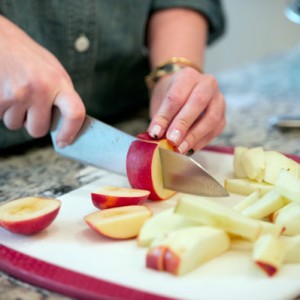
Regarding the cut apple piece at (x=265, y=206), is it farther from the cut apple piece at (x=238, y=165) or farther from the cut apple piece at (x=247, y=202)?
the cut apple piece at (x=238, y=165)

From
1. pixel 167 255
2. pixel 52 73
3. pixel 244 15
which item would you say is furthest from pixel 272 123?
pixel 244 15

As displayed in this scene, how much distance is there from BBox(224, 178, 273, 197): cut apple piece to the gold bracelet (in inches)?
14.9

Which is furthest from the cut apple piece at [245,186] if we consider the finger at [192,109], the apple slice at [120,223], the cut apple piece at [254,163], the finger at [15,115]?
the finger at [15,115]

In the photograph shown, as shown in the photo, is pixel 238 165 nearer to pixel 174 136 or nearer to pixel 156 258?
pixel 174 136

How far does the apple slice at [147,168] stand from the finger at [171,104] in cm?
4

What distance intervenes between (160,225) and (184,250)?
0.07 meters

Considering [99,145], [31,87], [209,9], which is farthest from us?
[209,9]

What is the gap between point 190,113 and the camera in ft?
3.37

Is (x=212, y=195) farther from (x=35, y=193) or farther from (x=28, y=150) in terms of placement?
(x=28, y=150)

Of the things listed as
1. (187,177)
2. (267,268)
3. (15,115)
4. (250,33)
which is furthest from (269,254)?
(250,33)

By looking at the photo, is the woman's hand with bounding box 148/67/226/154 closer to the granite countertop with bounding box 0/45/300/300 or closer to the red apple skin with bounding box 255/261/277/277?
the granite countertop with bounding box 0/45/300/300

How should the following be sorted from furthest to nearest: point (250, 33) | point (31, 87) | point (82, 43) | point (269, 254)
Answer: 1. point (250, 33)
2. point (82, 43)
3. point (31, 87)
4. point (269, 254)

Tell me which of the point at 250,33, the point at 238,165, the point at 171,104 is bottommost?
the point at 250,33

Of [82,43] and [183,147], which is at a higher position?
[82,43]
